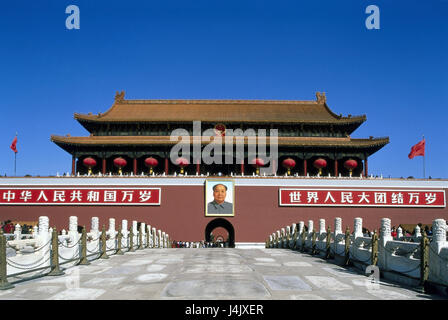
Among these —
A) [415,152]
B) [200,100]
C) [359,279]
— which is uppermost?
[200,100]

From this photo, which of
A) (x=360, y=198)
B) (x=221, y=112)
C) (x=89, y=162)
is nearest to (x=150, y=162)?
(x=89, y=162)

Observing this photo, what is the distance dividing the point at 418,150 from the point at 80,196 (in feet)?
77.7

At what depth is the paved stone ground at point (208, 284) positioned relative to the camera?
8320 millimetres

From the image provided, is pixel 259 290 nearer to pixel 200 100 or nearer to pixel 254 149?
pixel 254 149

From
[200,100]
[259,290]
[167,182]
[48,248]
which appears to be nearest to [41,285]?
[48,248]

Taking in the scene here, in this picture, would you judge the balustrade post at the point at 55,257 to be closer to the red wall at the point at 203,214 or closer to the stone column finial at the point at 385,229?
the stone column finial at the point at 385,229

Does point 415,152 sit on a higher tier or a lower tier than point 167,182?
higher

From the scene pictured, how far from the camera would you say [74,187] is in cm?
3159

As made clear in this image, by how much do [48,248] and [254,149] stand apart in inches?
962

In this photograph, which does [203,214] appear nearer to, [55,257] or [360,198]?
[360,198]

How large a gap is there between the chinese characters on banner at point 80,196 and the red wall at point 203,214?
14.3 inches

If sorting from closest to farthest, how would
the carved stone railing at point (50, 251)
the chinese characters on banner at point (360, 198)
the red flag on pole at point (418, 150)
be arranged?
the carved stone railing at point (50, 251), the chinese characters on banner at point (360, 198), the red flag on pole at point (418, 150)

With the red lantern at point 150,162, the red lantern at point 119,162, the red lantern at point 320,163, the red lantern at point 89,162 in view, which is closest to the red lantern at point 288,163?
the red lantern at point 320,163

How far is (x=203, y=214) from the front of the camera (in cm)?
3108
